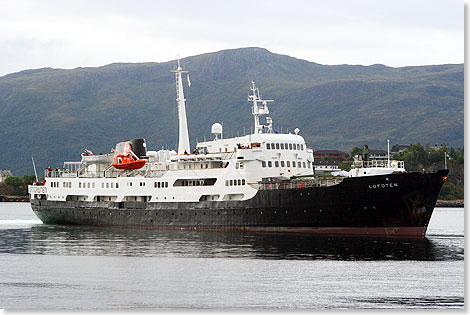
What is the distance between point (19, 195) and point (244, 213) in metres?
114

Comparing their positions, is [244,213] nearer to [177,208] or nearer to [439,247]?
[177,208]

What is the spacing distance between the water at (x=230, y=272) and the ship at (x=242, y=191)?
143 cm

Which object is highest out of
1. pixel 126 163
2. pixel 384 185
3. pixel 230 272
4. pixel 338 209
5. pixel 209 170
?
pixel 126 163

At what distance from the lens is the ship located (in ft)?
148

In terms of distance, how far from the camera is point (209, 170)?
51500mm

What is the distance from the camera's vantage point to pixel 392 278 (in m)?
31.1

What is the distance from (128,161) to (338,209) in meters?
17.9

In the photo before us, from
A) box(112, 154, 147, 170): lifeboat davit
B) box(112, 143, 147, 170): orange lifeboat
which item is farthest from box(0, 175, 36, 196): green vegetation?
box(112, 143, 147, 170): orange lifeboat

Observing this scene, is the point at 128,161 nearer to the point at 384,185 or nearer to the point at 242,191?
the point at 242,191

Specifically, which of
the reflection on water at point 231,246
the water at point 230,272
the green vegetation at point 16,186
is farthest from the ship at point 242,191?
the green vegetation at point 16,186

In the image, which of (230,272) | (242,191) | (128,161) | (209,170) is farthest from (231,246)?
(128,161)

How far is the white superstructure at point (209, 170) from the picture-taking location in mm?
50500

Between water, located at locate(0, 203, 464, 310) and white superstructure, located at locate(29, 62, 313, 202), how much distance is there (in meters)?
3.93

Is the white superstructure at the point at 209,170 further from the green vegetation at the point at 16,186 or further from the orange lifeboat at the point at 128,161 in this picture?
the green vegetation at the point at 16,186
